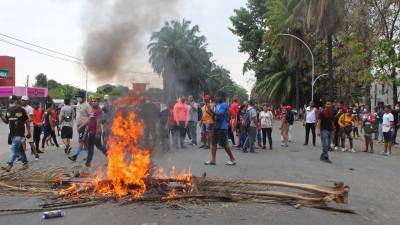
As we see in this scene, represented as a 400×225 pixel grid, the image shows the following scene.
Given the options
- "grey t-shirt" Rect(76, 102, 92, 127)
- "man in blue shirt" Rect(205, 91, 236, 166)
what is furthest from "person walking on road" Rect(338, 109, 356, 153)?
"grey t-shirt" Rect(76, 102, 92, 127)

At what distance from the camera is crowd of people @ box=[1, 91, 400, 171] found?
10.5 metres

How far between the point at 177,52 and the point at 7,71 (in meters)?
51.8

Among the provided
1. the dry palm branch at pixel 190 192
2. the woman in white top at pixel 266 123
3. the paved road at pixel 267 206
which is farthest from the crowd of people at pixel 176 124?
the dry palm branch at pixel 190 192

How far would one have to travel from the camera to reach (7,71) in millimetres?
55875

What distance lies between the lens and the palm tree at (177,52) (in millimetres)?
8883

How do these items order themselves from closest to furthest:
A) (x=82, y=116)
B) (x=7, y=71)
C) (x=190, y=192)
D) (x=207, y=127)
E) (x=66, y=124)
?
(x=190, y=192) → (x=82, y=116) → (x=66, y=124) → (x=207, y=127) → (x=7, y=71)

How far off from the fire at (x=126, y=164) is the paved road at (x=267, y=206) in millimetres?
636

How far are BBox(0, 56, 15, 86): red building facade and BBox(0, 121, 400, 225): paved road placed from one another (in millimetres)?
44661

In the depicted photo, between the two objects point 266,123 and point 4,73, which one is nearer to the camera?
point 266,123

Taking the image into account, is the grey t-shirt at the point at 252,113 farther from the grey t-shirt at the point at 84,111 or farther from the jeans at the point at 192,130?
the grey t-shirt at the point at 84,111

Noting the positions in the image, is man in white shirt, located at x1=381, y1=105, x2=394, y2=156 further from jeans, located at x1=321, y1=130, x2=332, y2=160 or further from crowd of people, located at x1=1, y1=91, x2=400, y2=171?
jeans, located at x1=321, y1=130, x2=332, y2=160

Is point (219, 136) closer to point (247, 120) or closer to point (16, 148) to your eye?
point (247, 120)

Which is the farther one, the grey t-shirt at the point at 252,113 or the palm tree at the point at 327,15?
the palm tree at the point at 327,15

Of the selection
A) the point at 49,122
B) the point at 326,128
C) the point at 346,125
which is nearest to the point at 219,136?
Result: the point at 326,128
